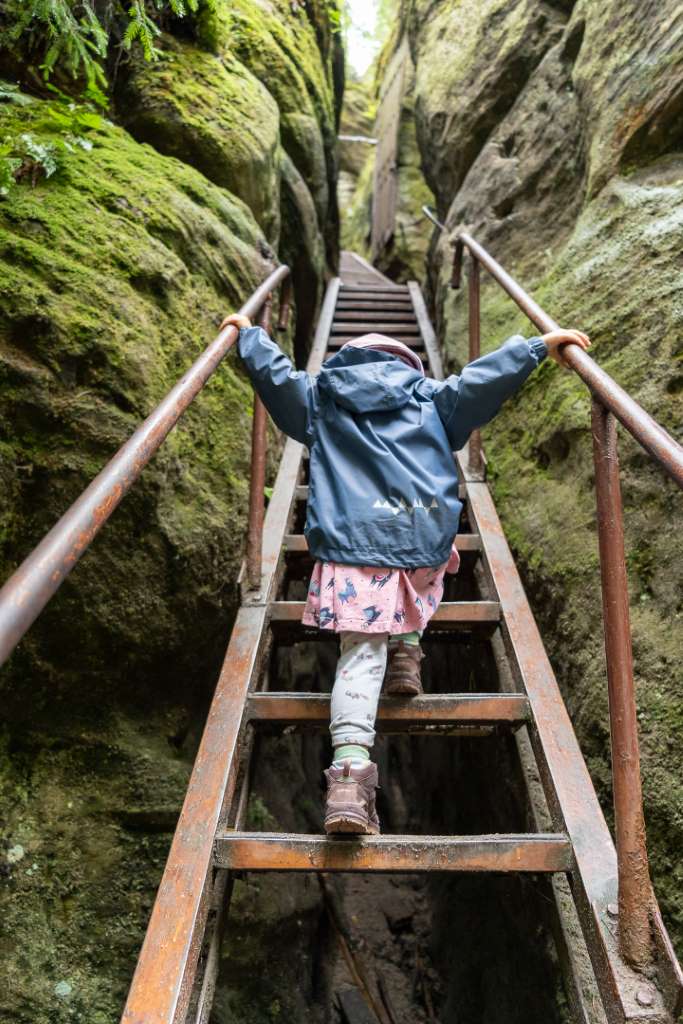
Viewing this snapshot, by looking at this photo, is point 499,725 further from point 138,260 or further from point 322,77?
point 322,77

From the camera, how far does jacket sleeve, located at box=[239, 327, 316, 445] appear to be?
2.27 m

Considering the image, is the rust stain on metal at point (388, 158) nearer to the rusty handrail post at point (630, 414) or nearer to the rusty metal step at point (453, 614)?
the rusty metal step at point (453, 614)

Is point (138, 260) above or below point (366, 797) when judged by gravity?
→ above

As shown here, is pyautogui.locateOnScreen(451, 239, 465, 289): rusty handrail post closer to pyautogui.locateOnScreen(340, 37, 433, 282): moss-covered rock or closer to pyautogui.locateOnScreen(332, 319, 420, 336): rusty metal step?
pyautogui.locateOnScreen(332, 319, 420, 336): rusty metal step

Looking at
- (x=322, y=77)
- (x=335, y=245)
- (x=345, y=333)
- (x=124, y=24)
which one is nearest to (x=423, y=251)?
(x=335, y=245)

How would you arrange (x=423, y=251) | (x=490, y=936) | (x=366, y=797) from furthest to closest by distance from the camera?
(x=423, y=251) → (x=490, y=936) → (x=366, y=797)

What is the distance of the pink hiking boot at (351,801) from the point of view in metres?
1.73

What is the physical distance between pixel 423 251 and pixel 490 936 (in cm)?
910

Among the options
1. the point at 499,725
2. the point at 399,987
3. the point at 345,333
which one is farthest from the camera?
the point at 345,333

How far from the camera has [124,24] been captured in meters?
3.92

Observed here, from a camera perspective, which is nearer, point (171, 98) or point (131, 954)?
point (131, 954)

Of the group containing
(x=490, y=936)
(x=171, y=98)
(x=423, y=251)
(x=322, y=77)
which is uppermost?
(x=423, y=251)

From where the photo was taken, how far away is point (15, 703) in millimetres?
2127

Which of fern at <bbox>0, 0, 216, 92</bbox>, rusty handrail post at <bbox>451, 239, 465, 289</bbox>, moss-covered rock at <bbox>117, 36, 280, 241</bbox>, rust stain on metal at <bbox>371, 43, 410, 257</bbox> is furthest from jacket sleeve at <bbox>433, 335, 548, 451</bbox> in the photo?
rust stain on metal at <bbox>371, 43, 410, 257</bbox>
